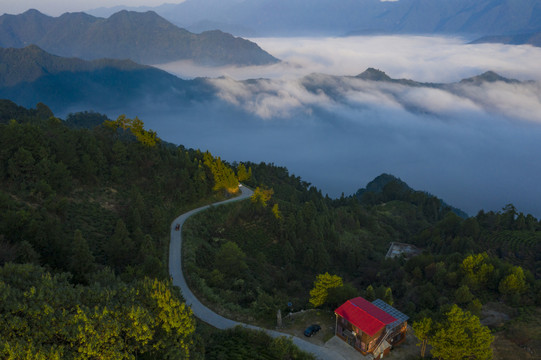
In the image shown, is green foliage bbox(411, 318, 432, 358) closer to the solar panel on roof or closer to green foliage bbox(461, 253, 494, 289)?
the solar panel on roof

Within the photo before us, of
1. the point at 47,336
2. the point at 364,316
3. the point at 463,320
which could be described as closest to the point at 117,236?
the point at 47,336

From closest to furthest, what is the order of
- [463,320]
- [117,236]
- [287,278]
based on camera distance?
[463,320] → [117,236] → [287,278]

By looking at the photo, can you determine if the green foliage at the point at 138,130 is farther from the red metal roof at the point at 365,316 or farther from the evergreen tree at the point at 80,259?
the red metal roof at the point at 365,316

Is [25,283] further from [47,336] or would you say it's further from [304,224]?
[304,224]

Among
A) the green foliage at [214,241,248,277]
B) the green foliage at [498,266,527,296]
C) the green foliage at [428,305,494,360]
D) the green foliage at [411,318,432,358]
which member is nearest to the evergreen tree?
the green foliage at [214,241,248,277]

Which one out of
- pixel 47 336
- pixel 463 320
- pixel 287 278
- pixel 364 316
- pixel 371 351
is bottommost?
pixel 287 278

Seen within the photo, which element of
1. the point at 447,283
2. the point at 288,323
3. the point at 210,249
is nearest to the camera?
the point at 288,323

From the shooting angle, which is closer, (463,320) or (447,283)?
(463,320)

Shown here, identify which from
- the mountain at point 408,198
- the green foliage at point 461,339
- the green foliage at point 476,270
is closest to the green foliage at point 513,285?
the green foliage at point 476,270
